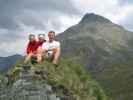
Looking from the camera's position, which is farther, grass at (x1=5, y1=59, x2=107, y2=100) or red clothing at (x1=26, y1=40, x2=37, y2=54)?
red clothing at (x1=26, y1=40, x2=37, y2=54)

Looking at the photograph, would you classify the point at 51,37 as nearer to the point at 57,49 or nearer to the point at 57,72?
the point at 57,49

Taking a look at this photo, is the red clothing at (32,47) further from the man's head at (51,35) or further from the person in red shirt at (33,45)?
the man's head at (51,35)

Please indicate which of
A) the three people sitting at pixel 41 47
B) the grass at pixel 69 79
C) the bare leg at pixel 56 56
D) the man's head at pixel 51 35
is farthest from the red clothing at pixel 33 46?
the bare leg at pixel 56 56

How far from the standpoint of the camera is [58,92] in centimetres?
2195

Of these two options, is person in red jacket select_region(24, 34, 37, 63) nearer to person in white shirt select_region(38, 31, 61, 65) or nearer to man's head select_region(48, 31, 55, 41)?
person in white shirt select_region(38, 31, 61, 65)

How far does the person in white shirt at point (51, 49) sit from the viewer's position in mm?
22312

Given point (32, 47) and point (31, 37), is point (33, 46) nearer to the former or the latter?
point (32, 47)

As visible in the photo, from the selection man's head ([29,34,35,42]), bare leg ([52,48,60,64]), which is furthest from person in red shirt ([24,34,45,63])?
bare leg ([52,48,60,64])

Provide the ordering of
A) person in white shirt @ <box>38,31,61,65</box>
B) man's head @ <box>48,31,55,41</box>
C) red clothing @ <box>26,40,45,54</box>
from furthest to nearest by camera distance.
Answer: red clothing @ <box>26,40,45,54</box>
person in white shirt @ <box>38,31,61,65</box>
man's head @ <box>48,31,55,41</box>

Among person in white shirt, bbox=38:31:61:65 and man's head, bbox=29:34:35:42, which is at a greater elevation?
man's head, bbox=29:34:35:42

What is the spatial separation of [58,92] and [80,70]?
3876 millimetres

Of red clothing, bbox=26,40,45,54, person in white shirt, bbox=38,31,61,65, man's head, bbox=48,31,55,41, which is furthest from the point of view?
red clothing, bbox=26,40,45,54

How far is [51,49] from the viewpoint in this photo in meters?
22.6

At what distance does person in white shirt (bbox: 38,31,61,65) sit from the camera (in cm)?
2231
